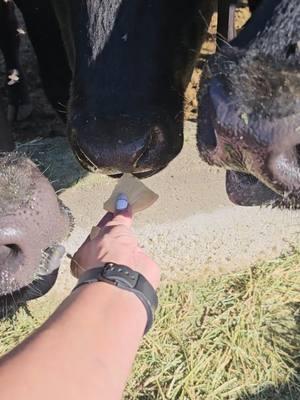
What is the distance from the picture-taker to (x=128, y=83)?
2652 millimetres

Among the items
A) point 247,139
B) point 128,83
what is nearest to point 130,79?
point 128,83

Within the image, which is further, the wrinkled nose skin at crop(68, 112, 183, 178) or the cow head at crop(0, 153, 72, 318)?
the wrinkled nose skin at crop(68, 112, 183, 178)

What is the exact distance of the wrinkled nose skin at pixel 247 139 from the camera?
1.80 meters

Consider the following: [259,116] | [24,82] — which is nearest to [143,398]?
[259,116]

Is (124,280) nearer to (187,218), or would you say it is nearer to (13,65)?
(187,218)

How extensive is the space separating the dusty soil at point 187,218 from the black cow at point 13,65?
297mm

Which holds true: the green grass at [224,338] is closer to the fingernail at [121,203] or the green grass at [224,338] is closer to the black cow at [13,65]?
the fingernail at [121,203]

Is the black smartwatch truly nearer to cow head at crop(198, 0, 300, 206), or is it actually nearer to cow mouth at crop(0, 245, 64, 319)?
cow mouth at crop(0, 245, 64, 319)

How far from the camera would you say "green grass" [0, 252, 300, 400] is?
3.10m

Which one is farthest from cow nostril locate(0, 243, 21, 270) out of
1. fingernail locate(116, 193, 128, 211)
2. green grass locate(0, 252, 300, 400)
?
green grass locate(0, 252, 300, 400)

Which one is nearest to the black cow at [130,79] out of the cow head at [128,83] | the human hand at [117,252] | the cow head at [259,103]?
the cow head at [128,83]

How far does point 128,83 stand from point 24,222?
73 centimetres

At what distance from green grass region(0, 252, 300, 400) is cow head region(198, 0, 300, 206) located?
124 cm

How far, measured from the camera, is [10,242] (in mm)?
2098
